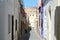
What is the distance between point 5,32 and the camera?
5199mm

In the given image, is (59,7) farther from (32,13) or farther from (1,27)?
(32,13)

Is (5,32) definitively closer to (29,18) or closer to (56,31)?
(56,31)

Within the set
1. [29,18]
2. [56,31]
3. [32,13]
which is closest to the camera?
[56,31]

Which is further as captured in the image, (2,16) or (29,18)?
(29,18)

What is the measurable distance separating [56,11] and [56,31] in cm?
82

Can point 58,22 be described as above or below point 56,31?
above

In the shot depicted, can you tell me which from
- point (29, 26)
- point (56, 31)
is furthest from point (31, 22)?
point (56, 31)

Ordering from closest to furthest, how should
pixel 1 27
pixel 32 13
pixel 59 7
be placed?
pixel 1 27, pixel 59 7, pixel 32 13

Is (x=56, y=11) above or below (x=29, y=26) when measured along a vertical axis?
above

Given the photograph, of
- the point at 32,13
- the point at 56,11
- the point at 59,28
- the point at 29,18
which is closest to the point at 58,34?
the point at 59,28

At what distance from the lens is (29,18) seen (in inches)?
1060

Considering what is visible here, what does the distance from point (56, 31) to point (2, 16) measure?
2.32m

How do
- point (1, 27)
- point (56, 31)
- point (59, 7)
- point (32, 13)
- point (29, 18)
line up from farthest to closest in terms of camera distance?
point (29, 18) < point (32, 13) < point (56, 31) < point (59, 7) < point (1, 27)

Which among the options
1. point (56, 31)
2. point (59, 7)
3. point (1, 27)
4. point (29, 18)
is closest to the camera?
point (1, 27)
